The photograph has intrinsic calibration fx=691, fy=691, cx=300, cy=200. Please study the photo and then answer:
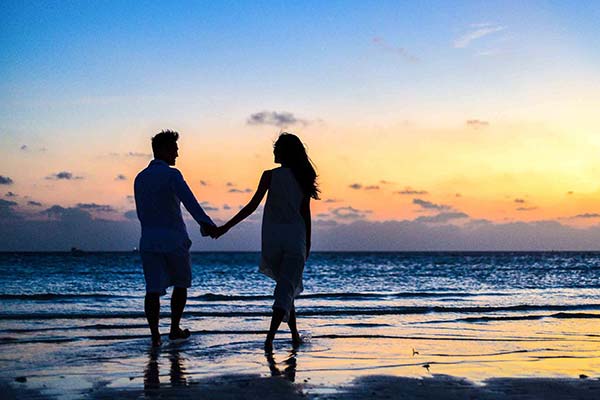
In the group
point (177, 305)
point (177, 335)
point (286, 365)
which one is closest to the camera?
point (286, 365)

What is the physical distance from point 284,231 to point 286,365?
1485 mm

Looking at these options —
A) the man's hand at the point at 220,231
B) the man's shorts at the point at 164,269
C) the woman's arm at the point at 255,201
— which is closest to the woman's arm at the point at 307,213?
the woman's arm at the point at 255,201

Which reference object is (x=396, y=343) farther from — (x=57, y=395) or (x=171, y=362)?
(x=57, y=395)

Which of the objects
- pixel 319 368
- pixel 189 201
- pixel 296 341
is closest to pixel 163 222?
pixel 189 201

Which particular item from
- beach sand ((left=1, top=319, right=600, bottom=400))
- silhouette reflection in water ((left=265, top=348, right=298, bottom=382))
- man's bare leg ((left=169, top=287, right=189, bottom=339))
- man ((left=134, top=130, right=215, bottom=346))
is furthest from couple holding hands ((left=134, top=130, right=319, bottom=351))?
beach sand ((left=1, top=319, right=600, bottom=400))

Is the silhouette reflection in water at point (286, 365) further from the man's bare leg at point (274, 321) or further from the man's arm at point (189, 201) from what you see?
the man's arm at point (189, 201)

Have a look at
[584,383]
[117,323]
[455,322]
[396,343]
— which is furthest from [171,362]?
[455,322]

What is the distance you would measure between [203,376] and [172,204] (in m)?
2.21

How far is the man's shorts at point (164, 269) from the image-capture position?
22.5ft

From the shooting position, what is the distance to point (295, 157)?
Answer: 6.79 meters

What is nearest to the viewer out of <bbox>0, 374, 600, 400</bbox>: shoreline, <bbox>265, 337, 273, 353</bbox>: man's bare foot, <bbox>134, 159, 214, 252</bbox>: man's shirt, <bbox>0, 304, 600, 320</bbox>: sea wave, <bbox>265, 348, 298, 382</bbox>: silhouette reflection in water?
<bbox>0, 374, 600, 400</bbox>: shoreline

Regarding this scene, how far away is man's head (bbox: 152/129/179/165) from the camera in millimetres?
6992

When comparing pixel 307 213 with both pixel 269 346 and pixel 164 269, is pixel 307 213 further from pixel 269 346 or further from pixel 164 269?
pixel 164 269

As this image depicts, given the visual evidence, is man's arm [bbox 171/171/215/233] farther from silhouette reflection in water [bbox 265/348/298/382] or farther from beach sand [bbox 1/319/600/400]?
silhouette reflection in water [bbox 265/348/298/382]
